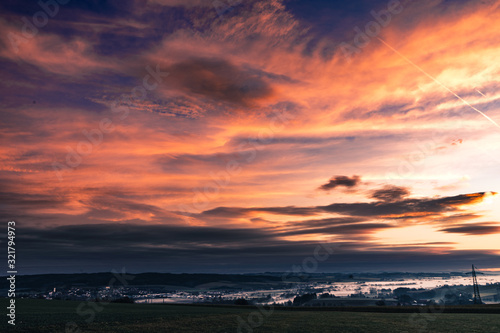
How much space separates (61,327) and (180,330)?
10.3m

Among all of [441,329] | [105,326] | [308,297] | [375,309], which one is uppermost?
[105,326]

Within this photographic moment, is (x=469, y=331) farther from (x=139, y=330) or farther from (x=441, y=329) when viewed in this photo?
(x=139, y=330)

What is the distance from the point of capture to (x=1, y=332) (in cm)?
2852

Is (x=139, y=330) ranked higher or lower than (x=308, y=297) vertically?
higher

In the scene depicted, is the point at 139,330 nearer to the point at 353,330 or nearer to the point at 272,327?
the point at 272,327

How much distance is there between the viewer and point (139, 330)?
32.0m

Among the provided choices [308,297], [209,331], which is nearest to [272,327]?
[209,331]

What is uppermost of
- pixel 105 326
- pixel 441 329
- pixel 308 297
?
pixel 105 326

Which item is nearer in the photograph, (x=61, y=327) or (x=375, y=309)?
(x=61, y=327)

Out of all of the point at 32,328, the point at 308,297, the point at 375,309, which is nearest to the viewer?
the point at 32,328

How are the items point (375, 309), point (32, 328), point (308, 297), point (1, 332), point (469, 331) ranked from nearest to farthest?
point (1, 332) < point (32, 328) < point (469, 331) < point (375, 309) < point (308, 297)

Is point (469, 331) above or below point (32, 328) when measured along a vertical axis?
below

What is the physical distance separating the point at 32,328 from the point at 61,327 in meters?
2.22

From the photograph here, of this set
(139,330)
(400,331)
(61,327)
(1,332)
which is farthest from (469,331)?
(1,332)
